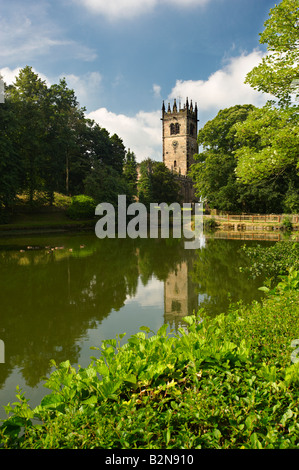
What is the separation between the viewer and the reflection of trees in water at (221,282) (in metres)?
8.57

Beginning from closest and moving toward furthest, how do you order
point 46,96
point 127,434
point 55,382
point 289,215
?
point 127,434 < point 55,382 < point 289,215 < point 46,96

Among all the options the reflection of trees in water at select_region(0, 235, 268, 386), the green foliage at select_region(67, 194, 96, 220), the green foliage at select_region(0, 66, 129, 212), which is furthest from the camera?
the green foliage at select_region(67, 194, 96, 220)

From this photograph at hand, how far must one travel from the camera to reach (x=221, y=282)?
11.0m

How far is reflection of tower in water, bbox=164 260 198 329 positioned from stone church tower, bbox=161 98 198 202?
72.3 meters

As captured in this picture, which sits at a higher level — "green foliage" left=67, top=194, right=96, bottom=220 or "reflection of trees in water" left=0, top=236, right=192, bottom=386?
"green foliage" left=67, top=194, right=96, bottom=220

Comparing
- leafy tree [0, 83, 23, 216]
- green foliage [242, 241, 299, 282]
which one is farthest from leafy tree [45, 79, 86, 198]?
green foliage [242, 241, 299, 282]

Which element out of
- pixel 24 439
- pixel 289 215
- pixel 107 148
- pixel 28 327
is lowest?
pixel 28 327

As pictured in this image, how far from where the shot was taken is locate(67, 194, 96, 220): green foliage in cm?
3688

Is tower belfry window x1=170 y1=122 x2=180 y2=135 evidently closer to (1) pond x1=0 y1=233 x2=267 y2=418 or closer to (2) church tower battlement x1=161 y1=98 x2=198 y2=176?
(2) church tower battlement x1=161 y1=98 x2=198 y2=176

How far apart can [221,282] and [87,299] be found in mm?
4653

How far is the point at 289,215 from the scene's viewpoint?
3581 cm

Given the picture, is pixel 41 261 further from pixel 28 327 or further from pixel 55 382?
pixel 55 382

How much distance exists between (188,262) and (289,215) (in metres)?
24.9
